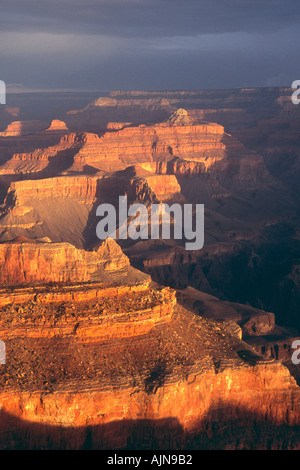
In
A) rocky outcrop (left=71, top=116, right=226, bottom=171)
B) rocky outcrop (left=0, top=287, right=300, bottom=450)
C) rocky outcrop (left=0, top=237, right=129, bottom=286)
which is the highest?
rocky outcrop (left=71, top=116, right=226, bottom=171)

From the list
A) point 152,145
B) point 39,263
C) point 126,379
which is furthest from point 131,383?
point 152,145

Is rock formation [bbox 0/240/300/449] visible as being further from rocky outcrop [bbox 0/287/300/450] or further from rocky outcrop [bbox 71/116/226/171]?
rocky outcrop [bbox 71/116/226/171]

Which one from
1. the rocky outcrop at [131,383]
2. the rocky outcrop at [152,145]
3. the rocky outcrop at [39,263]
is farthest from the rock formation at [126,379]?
the rocky outcrop at [152,145]

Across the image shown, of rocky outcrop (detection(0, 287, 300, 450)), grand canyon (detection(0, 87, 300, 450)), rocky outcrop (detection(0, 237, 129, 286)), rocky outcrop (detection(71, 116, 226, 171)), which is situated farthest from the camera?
rocky outcrop (detection(71, 116, 226, 171))

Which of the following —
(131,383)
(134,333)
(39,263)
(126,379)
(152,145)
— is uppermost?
(152,145)

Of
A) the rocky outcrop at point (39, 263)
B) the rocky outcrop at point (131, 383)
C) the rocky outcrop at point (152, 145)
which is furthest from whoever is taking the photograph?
the rocky outcrop at point (152, 145)

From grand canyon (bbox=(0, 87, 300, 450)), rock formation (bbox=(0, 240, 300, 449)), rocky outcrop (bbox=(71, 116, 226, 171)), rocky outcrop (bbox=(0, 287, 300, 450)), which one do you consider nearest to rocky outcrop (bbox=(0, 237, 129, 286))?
grand canyon (bbox=(0, 87, 300, 450))

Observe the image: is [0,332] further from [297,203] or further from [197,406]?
[297,203]

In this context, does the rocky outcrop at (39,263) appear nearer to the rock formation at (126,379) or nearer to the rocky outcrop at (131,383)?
the rock formation at (126,379)

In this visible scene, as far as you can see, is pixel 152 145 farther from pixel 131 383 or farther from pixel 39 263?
pixel 131 383
